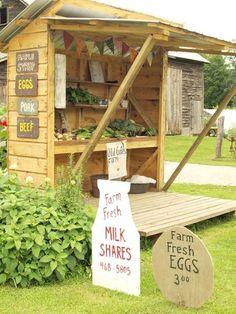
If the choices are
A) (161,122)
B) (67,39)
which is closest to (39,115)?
(67,39)

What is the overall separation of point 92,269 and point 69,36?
3.81m

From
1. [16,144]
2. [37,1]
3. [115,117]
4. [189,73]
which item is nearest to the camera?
[37,1]

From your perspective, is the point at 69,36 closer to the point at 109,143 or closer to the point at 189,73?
the point at 109,143

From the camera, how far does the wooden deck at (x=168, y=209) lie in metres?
6.41

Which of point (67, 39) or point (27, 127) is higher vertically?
point (67, 39)

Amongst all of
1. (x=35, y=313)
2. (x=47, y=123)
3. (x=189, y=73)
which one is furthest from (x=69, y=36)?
(x=189, y=73)

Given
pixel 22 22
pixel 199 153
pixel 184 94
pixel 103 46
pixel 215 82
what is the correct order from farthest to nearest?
pixel 215 82, pixel 184 94, pixel 199 153, pixel 103 46, pixel 22 22

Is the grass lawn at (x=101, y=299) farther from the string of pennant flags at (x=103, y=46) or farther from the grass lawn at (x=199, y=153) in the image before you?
the grass lawn at (x=199, y=153)

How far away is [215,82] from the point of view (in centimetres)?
5712

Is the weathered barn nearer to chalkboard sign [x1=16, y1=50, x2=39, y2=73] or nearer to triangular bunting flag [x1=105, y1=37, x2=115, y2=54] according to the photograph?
triangular bunting flag [x1=105, y1=37, x2=115, y2=54]

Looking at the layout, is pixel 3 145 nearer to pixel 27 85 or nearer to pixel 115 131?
pixel 27 85

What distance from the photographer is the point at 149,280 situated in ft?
16.7

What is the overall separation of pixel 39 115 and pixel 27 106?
0.24 meters

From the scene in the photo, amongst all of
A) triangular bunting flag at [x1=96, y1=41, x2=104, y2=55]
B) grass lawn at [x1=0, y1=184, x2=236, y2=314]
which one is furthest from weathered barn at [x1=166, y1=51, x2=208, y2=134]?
grass lawn at [x1=0, y1=184, x2=236, y2=314]
